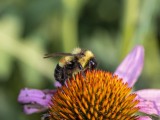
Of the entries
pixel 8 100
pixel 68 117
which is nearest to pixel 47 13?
pixel 8 100

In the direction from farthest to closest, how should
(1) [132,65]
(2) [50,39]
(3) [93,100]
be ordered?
(2) [50,39]
(1) [132,65]
(3) [93,100]

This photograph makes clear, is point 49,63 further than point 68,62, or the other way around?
point 49,63

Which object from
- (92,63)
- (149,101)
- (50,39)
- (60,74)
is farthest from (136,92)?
(50,39)

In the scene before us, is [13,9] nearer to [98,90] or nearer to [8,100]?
[8,100]

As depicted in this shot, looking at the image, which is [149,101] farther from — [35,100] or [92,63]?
[35,100]

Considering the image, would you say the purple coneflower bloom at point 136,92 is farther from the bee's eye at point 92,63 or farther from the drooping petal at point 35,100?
the bee's eye at point 92,63
